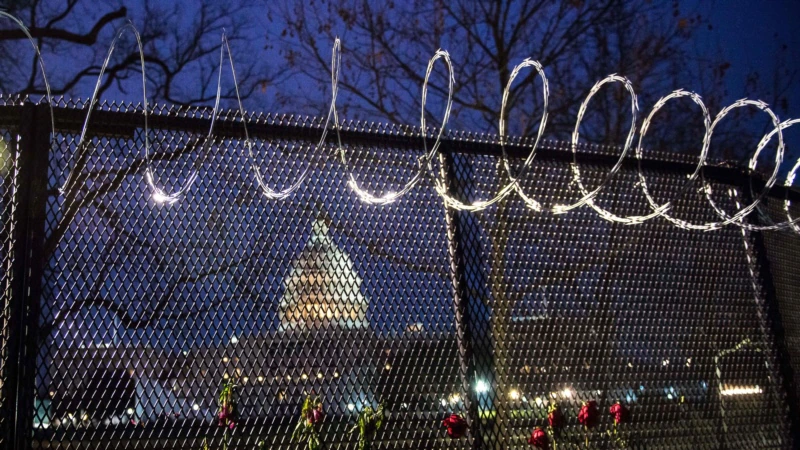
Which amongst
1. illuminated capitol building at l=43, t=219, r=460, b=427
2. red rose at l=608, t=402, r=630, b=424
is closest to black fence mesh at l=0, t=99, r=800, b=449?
illuminated capitol building at l=43, t=219, r=460, b=427

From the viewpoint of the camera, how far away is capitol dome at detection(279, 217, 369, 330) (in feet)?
13.8

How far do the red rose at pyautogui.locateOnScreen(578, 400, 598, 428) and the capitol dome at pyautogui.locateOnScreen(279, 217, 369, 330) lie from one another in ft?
5.03

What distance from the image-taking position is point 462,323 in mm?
4543

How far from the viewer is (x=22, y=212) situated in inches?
143

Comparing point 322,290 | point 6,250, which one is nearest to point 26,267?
point 6,250

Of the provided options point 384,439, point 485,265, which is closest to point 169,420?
point 384,439

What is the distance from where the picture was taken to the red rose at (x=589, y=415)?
179 inches

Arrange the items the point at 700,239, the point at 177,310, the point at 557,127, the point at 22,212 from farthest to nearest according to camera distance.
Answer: the point at 557,127, the point at 700,239, the point at 177,310, the point at 22,212

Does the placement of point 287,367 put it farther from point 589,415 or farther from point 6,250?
point 589,415

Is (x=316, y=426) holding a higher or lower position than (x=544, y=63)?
lower

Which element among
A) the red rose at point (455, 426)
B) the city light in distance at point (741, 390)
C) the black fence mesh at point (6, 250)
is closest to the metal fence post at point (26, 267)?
the black fence mesh at point (6, 250)

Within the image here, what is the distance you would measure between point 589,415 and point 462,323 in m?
1.01

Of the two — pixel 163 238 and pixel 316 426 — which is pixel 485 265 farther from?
pixel 163 238

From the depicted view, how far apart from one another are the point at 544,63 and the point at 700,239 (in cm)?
861
